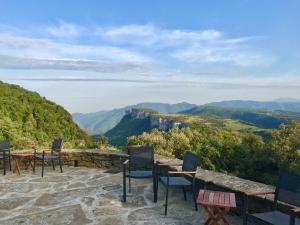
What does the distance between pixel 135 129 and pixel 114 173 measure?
11012cm

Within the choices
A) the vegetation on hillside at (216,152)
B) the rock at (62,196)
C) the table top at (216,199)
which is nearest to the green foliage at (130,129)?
the vegetation on hillside at (216,152)

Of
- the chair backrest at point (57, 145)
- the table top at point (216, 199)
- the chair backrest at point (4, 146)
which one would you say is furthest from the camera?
the chair backrest at point (57, 145)

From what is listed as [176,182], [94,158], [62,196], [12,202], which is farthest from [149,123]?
[176,182]

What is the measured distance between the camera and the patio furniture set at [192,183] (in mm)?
3902

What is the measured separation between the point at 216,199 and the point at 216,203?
0.15 meters

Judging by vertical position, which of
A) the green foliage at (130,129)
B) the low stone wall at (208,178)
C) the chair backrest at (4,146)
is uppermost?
the chair backrest at (4,146)

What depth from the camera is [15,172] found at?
8820 millimetres

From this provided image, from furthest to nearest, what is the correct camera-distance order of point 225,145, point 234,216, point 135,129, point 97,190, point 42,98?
point 135,129 < point 42,98 < point 225,145 < point 97,190 < point 234,216

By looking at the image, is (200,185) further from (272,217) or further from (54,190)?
(54,190)

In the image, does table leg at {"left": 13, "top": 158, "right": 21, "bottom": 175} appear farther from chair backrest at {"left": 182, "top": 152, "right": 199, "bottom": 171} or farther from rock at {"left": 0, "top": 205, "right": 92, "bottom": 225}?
chair backrest at {"left": 182, "top": 152, "right": 199, "bottom": 171}

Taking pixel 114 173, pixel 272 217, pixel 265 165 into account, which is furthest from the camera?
pixel 265 165

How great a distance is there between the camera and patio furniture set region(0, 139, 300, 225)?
3902 mm

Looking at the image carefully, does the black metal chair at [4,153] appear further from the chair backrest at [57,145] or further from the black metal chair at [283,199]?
the black metal chair at [283,199]

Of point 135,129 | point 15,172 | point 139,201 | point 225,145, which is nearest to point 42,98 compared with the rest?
point 225,145
